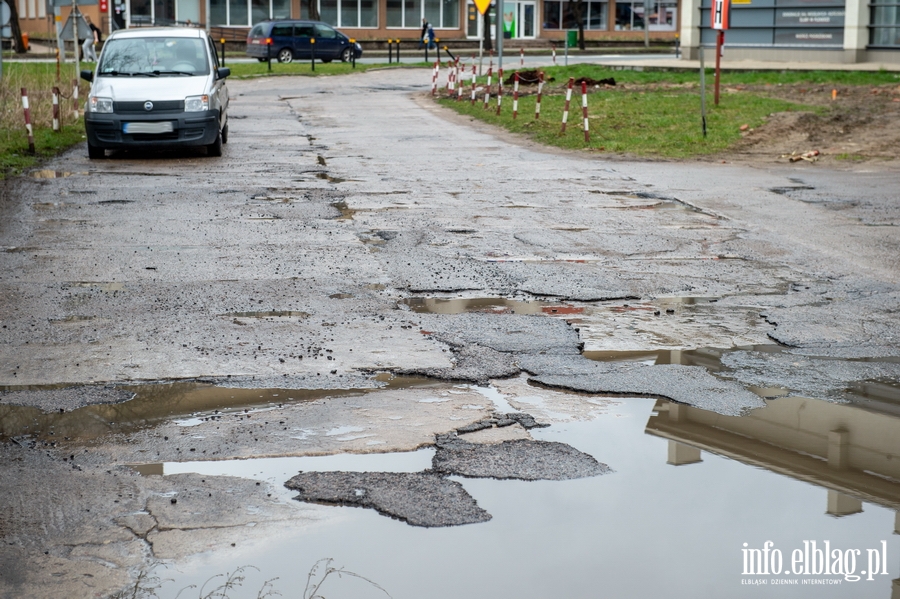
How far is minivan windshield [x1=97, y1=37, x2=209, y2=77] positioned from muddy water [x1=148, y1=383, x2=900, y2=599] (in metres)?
13.7

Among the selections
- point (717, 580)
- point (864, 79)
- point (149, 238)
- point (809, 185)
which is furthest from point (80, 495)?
point (864, 79)

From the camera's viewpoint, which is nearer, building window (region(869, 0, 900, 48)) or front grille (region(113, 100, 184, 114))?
front grille (region(113, 100, 184, 114))

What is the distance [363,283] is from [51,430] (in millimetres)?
3613

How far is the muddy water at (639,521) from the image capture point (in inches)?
152

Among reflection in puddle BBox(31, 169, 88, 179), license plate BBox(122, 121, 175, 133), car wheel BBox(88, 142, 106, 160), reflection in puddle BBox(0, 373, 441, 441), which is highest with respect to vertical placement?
license plate BBox(122, 121, 175, 133)

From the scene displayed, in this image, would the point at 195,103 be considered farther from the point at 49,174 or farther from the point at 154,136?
the point at 49,174

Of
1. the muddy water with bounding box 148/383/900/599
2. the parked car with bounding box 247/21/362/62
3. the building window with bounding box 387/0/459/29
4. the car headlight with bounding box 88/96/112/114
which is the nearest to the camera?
the muddy water with bounding box 148/383/900/599

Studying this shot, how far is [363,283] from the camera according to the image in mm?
8609

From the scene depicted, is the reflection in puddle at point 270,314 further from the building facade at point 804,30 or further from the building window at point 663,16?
the building window at point 663,16

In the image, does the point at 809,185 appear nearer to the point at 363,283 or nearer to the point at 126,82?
the point at 363,283

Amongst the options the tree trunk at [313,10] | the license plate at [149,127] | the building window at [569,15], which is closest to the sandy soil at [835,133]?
the license plate at [149,127]

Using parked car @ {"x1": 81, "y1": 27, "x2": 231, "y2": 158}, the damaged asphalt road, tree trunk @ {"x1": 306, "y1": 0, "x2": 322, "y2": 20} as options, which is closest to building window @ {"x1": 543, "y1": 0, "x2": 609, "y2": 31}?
tree trunk @ {"x1": 306, "y1": 0, "x2": 322, "y2": 20}

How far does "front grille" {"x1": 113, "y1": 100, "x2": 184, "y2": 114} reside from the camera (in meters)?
16.7

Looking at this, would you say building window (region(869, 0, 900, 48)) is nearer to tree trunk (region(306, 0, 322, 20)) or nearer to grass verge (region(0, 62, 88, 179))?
grass verge (region(0, 62, 88, 179))
